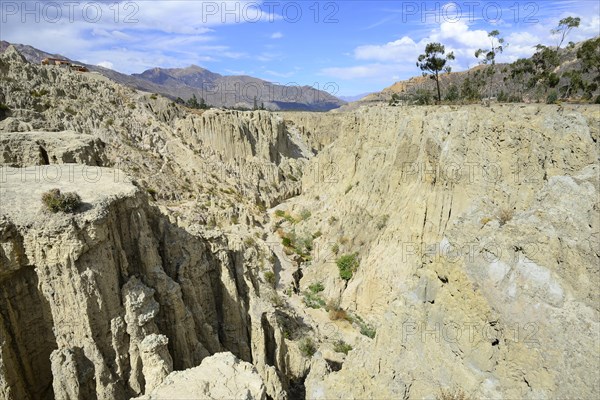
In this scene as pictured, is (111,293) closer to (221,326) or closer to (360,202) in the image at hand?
(221,326)

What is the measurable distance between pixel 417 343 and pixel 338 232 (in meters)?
21.6

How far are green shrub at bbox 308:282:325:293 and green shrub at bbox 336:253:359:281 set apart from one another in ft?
5.81

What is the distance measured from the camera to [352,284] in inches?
990

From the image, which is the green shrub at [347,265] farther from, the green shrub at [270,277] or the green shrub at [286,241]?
the green shrub at [286,241]

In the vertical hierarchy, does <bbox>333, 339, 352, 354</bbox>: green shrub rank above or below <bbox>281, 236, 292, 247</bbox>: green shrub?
below

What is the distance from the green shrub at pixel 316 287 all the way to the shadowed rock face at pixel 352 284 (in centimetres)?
16

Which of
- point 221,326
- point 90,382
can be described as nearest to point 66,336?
point 90,382

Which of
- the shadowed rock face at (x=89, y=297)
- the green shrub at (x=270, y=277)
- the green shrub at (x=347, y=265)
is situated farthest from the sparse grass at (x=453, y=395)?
the green shrub at (x=347, y=265)

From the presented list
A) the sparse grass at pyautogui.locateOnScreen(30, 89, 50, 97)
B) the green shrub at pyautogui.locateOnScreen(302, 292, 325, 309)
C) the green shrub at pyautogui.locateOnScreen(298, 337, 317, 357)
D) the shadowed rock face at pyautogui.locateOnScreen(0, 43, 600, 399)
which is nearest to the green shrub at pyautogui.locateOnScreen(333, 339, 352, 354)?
the shadowed rock face at pyautogui.locateOnScreen(0, 43, 600, 399)

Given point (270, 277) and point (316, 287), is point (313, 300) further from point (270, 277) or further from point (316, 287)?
point (270, 277)

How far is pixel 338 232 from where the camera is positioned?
31.0 metres

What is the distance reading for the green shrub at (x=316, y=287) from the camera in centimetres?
2641

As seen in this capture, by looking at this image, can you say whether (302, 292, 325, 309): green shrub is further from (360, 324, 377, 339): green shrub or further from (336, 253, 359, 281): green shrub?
(360, 324, 377, 339): green shrub

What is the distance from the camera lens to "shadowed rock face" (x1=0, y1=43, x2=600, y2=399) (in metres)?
8.07
